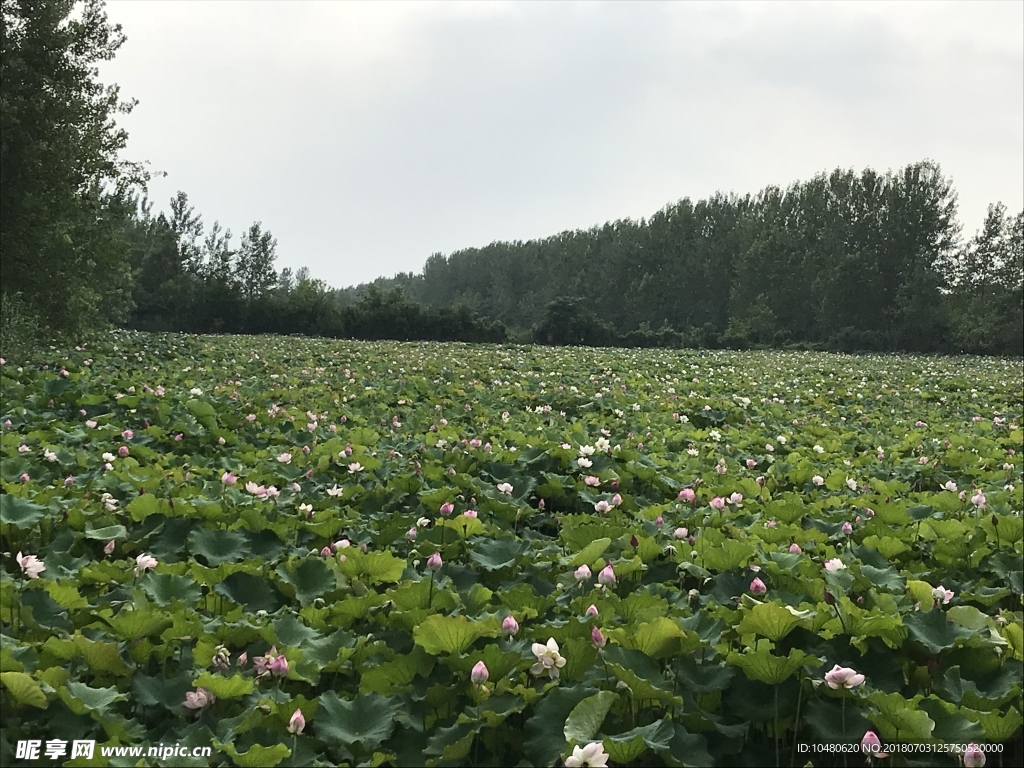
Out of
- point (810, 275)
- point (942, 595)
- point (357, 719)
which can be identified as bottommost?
point (357, 719)

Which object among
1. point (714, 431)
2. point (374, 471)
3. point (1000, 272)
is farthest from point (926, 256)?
point (374, 471)

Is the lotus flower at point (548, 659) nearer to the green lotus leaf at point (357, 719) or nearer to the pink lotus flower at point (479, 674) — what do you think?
the pink lotus flower at point (479, 674)

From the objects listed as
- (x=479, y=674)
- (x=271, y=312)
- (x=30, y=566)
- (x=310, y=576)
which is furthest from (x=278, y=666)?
(x=271, y=312)

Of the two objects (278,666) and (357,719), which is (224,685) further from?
(357,719)

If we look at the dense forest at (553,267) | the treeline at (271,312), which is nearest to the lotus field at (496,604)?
the dense forest at (553,267)

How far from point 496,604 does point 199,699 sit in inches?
38.0

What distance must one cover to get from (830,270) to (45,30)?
46.0 meters

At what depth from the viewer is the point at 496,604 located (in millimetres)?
2398

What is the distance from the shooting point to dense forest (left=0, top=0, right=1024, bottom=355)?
12.8 metres

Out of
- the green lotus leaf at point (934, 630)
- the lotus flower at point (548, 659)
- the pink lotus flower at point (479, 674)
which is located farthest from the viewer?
the green lotus leaf at point (934, 630)

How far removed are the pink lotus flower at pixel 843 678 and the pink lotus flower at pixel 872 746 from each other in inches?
4.1

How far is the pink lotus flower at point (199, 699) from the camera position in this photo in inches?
69.1

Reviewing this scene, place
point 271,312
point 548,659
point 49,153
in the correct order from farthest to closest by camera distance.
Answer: point 271,312, point 49,153, point 548,659

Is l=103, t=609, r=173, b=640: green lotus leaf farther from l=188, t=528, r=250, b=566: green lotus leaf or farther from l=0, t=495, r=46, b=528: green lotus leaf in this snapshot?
l=0, t=495, r=46, b=528: green lotus leaf
